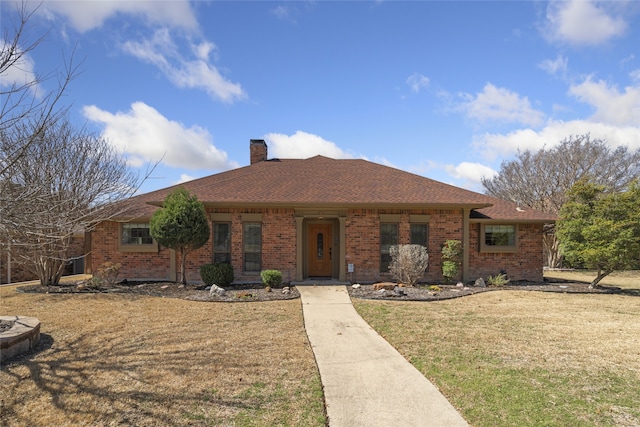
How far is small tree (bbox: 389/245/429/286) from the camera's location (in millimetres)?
12248

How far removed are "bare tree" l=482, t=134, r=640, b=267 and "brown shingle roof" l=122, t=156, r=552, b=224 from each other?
13078mm

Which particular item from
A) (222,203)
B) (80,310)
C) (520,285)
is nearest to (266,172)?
(222,203)

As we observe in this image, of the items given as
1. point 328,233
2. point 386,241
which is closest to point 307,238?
point 328,233

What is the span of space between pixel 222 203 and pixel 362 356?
856cm

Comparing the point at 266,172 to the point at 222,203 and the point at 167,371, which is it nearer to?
the point at 222,203

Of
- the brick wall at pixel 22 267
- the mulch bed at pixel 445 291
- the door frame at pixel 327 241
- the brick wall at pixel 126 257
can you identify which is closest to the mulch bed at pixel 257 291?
the mulch bed at pixel 445 291

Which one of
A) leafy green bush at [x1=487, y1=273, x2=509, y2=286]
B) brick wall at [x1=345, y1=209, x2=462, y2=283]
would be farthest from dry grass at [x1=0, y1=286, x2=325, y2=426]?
leafy green bush at [x1=487, y1=273, x2=509, y2=286]

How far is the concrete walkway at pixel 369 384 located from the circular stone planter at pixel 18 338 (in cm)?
440

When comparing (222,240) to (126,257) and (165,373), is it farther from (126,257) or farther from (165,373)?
(165,373)

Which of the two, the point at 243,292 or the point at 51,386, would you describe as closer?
the point at 51,386

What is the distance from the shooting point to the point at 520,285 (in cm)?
1340

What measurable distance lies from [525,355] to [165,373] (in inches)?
209

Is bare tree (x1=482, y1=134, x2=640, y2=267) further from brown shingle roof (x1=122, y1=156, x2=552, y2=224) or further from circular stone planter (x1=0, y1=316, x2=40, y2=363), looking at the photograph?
circular stone planter (x1=0, y1=316, x2=40, y2=363)

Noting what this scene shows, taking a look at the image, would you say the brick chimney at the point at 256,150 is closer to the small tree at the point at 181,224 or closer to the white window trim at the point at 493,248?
the small tree at the point at 181,224
